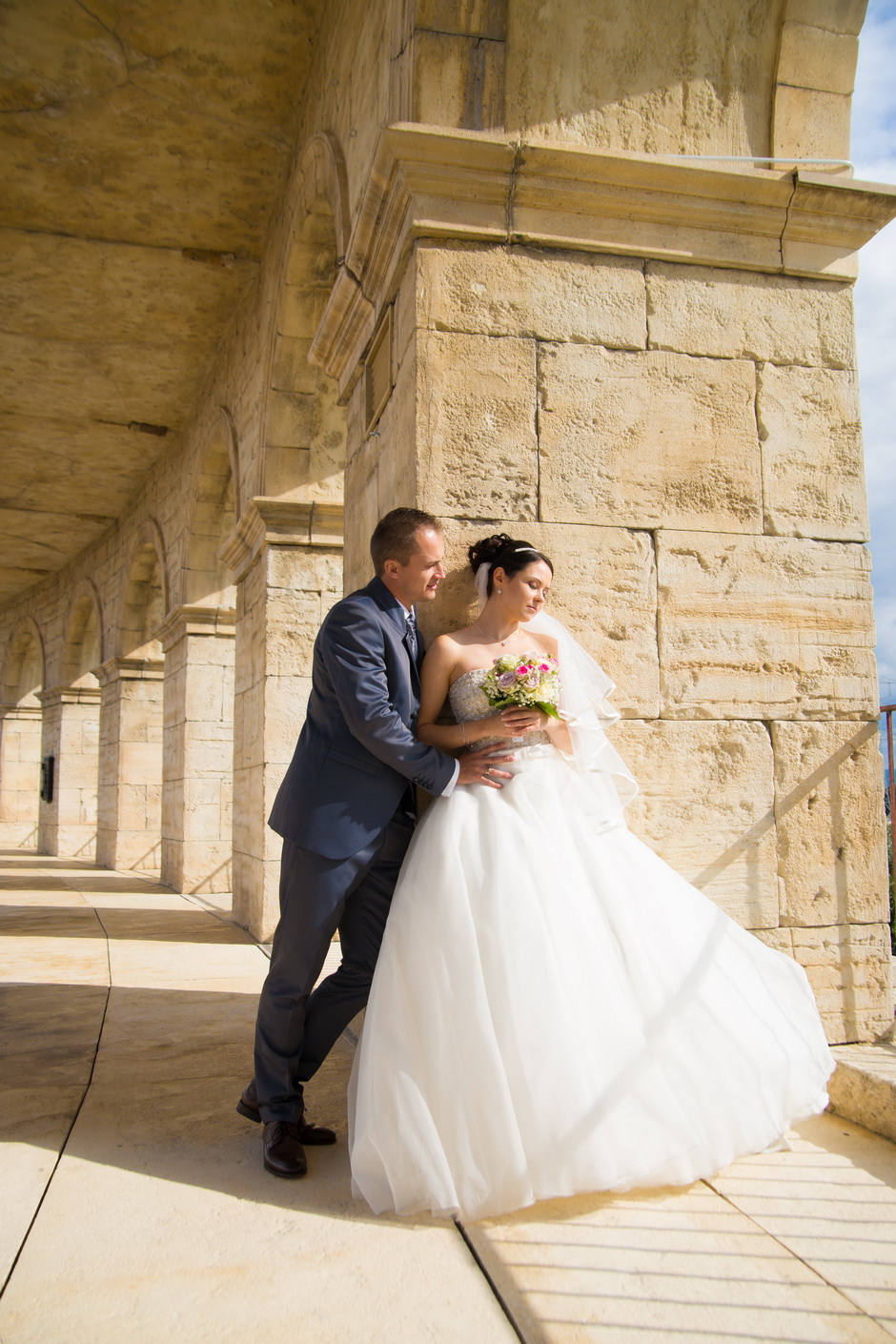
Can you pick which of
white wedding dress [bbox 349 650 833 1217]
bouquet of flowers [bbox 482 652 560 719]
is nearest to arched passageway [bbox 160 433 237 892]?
bouquet of flowers [bbox 482 652 560 719]

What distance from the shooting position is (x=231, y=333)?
7910 millimetres

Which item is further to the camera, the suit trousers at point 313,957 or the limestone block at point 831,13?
the limestone block at point 831,13

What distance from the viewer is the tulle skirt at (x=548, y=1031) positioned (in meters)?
1.97

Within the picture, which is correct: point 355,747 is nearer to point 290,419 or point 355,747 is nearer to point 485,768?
point 485,768

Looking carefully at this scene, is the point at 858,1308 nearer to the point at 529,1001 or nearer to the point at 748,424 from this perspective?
the point at 529,1001

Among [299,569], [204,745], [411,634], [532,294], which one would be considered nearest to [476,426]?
[532,294]

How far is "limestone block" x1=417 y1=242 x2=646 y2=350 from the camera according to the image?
307 cm

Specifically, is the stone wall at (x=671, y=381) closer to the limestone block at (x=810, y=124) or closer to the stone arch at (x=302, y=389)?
the limestone block at (x=810, y=124)

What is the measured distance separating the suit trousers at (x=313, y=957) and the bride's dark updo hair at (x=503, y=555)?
2.50 feet

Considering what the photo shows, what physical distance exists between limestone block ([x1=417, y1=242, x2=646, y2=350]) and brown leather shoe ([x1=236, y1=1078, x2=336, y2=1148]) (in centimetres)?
228

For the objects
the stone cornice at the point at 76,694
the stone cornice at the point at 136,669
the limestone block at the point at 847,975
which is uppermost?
the stone cornice at the point at 136,669

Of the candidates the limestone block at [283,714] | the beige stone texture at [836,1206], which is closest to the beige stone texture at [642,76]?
the beige stone texture at [836,1206]

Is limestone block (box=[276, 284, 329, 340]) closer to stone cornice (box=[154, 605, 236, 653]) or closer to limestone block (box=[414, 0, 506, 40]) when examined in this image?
limestone block (box=[414, 0, 506, 40])

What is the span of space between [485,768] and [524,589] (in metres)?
0.53
